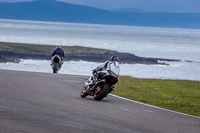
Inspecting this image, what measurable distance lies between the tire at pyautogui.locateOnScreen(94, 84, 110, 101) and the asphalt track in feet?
0.74

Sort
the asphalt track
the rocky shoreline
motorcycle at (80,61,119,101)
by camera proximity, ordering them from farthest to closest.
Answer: the rocky shoreline → motorcycle at (80,61,119,101) → the asphalt track

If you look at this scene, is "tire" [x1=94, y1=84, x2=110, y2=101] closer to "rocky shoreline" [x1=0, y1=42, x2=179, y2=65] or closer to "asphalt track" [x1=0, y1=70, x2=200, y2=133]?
"asphalt track" [x1=0, y1=70, x2=200, y2=133]

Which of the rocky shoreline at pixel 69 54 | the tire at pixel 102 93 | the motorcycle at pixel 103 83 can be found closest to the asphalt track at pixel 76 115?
the tire at pixel 102 93

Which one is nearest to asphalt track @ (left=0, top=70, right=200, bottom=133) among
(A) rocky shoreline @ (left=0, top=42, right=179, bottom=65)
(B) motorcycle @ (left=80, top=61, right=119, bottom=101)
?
(B) motorcycle @ (left=80, top=61, right=119, bottom=101)

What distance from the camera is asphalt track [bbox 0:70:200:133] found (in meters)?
9.82

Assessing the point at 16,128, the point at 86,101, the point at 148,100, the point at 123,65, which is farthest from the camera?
the point at 123,65

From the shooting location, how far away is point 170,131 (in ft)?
35.1

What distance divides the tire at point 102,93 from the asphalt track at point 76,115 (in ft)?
0.74

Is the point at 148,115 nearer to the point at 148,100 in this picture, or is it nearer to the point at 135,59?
the point at 148,100

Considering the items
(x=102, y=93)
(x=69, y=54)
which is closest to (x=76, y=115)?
(x=102, y=93)

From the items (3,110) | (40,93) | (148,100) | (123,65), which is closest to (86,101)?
(40,93)

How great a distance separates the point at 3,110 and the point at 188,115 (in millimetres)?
5706

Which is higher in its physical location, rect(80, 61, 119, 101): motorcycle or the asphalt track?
rect(80, 61, 119, 101): motorcycle

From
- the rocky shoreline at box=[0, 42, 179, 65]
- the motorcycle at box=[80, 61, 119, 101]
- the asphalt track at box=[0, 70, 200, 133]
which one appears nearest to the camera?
the asphalt track at box=[0, 70, 200, 133]
